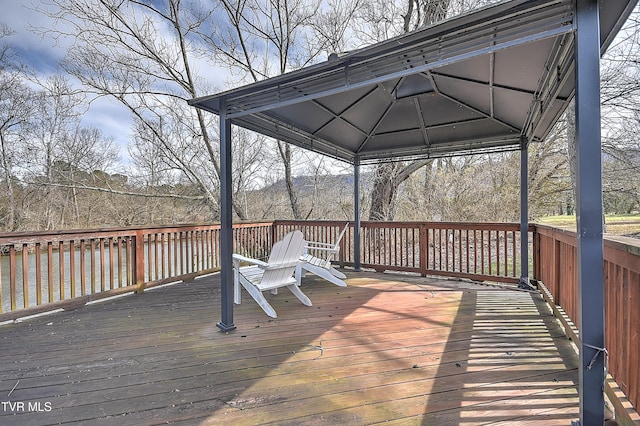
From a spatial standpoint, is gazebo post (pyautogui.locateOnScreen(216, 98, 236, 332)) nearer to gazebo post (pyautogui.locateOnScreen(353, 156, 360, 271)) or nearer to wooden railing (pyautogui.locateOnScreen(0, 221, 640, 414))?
wooden railing (pyautogui.locateOnScreen(0, 221, 640, 414))

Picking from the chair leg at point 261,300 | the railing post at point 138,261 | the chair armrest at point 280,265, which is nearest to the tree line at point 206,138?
the railing post at point 138,261

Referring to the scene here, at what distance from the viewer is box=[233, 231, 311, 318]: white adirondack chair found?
341 centimetres

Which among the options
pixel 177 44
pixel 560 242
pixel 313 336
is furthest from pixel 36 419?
pixel 177 44

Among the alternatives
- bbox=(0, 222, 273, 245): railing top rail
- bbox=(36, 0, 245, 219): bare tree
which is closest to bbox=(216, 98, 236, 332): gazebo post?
bbox=(0, 222, 273, 245): railing top rail

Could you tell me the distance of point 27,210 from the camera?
9.83 metres

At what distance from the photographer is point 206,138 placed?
8898 mm

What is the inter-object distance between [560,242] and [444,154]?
8.74 ft

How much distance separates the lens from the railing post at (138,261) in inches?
166

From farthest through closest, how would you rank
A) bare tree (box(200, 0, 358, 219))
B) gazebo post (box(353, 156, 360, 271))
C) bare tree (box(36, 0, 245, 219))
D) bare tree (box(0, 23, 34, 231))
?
1. bare tree (box(0, 23, 34, 231))
2. bare tree (box(200, 0, 358, 219))
3. bare tree (box(36, 0, 245, 219))
4. gazebo post (box(353, 156, 360, 271))

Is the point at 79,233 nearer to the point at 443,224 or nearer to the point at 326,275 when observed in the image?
the point at 326,275

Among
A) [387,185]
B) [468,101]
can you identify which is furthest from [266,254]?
[387,185]

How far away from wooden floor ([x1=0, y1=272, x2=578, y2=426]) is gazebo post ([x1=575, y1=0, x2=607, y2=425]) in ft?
1.10

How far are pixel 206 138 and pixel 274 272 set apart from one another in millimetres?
6741

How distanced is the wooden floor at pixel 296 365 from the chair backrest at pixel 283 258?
1.26 ft
